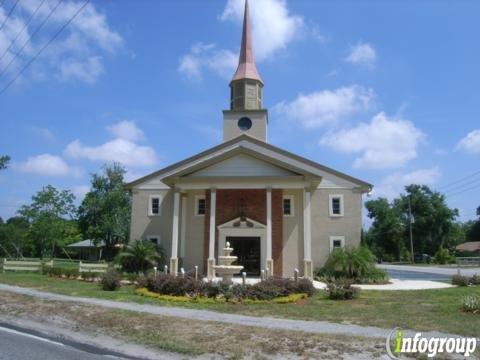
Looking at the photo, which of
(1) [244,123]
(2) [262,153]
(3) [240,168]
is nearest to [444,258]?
(1) [244,123]

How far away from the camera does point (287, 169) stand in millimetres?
26031

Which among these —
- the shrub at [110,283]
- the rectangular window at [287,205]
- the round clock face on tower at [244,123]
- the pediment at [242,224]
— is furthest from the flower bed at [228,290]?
the round clock face on tower at [244,123]

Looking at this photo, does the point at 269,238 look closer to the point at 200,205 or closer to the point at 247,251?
the point at 247,251

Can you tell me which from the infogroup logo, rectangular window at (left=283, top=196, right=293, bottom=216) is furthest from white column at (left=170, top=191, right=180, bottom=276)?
the infogroup logo

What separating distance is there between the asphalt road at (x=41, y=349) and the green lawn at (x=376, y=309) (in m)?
5.18

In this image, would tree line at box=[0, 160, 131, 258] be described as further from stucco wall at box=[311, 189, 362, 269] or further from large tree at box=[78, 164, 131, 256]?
stucco wall at box=[311, 189, 362, 269]

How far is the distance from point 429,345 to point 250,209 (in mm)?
19264

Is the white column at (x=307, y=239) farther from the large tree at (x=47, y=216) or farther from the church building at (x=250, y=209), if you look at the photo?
the large tree at (x=47, y=216)

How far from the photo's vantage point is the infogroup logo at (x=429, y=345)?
802 cm

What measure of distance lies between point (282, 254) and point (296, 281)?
9.65 meters

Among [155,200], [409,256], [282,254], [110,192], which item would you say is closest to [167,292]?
[282,254]

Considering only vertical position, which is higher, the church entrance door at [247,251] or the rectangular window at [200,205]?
the rectangular window at [200,205]

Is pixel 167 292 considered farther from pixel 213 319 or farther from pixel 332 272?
pixel 332 272

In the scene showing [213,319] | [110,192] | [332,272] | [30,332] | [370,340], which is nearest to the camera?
[370,340]
